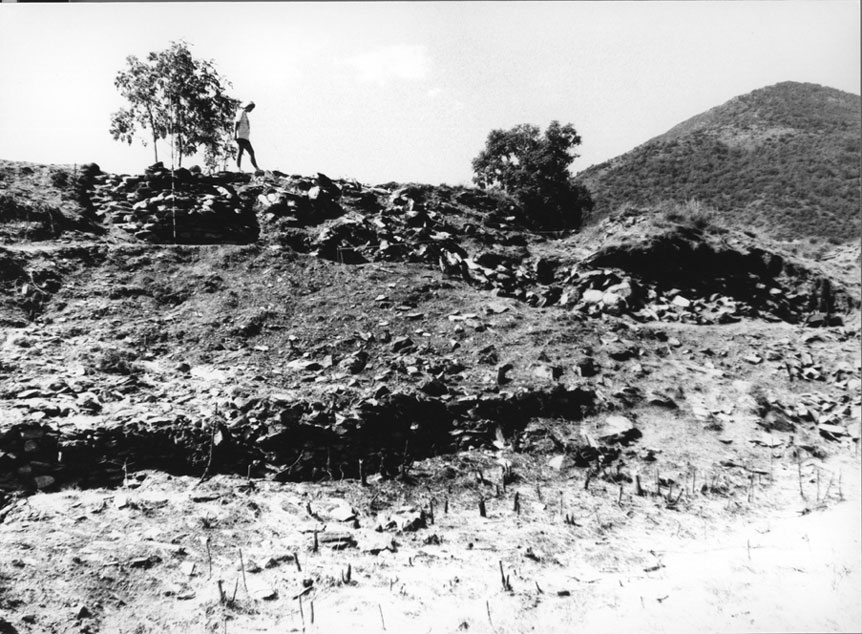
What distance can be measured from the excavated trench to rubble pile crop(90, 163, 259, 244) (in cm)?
513

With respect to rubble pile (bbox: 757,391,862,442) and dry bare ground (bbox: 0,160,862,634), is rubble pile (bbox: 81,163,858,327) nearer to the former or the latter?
dry bare ground (bbox: 0,160,862,634)

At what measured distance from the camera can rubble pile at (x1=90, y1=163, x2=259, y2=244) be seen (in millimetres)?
9719

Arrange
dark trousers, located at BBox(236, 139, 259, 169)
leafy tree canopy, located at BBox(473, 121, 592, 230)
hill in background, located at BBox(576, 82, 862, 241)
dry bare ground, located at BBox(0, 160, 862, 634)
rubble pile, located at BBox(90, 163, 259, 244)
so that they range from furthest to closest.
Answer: hill in background, located at BBox(576, 82, 862, 241) → leafy tree canopy, located at BBox(473, 121, 592, 230) → dark trousers, located at BBox(236, 139, 259, 169) → rubble pile, located at BBox(90, 163, 259, 244) → dry bare ground, located at BBox(0, 160, 862, 634)

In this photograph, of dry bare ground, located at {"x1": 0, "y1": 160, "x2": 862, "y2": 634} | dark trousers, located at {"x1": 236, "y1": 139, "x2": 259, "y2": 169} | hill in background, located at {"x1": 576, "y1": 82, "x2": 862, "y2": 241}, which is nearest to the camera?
dry bare ground, located at {"x1": 0, "y1": 160, "x2": 862, "y2": 634}

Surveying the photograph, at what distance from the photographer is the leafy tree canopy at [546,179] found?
55.4 feet

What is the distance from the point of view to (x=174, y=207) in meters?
10.0

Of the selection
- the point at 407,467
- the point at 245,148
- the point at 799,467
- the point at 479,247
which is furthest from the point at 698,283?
the point at 245,148

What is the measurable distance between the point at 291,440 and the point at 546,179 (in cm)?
1399

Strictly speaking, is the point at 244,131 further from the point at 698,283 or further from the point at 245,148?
the point at 698,283

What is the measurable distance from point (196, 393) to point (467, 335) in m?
3.80

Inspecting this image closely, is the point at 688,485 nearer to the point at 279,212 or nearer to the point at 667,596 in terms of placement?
the point at 667,596

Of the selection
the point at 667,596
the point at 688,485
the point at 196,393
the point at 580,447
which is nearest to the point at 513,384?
the point at 580,447

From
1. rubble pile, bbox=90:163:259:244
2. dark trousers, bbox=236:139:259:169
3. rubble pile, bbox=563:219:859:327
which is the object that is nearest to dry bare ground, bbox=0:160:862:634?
rubble pile, bbox=90:163:259:244

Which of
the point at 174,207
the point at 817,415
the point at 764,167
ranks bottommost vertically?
the point at 817,415
